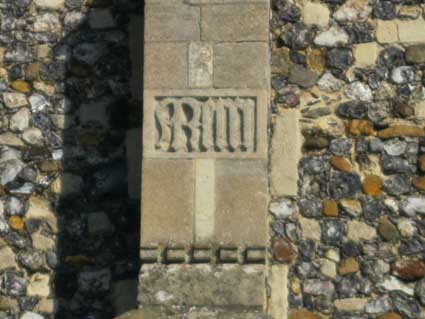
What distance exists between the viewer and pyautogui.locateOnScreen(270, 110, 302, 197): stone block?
665 cm

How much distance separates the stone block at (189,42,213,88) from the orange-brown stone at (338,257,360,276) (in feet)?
4.10

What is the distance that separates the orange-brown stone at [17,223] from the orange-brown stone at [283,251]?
57.9 inches

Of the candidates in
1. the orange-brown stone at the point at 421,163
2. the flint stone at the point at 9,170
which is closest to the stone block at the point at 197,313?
the orange-brown stone at the point at 421,163

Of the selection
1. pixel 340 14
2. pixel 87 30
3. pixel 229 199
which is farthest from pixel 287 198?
pixel 87 30

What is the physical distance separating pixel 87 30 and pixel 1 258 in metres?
1.44

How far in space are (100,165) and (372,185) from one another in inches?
62.0

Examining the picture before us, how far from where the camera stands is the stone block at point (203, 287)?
596 cm

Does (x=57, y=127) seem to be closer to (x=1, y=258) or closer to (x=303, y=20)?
(x=1, y=258)

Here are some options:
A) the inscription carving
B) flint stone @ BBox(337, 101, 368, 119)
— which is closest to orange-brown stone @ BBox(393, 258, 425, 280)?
flint stone @ BBox(337, 101, 368, 119)

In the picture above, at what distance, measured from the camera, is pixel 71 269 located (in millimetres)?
6844

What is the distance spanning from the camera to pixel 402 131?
6656 millimetres

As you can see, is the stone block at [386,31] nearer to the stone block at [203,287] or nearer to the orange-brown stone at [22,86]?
the stone block at [203,287]

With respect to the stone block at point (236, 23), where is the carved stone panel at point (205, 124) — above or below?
below

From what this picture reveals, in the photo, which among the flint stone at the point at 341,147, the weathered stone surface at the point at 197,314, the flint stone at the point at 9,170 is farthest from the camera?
the flint stone at the point at 9,170
